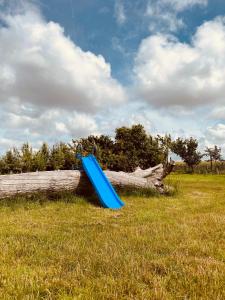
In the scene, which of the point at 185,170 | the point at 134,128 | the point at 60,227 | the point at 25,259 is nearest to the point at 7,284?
the point at 25,259

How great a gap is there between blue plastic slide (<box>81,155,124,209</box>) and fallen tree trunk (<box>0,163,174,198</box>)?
0.41m

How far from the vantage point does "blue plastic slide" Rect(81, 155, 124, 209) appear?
11.9 meters

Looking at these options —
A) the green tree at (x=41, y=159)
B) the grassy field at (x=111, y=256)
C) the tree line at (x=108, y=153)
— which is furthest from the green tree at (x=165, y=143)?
the grassy field at (x=111, y=256)

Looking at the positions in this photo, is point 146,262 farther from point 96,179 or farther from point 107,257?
point 96,179

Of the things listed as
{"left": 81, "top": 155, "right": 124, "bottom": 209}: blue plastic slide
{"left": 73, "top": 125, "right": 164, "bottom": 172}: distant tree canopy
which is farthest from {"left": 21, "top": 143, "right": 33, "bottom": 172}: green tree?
{"left": 81, "top": 155, "right": 124, "bottom": 209}: blue plastic slide

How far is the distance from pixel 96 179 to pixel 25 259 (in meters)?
8.37

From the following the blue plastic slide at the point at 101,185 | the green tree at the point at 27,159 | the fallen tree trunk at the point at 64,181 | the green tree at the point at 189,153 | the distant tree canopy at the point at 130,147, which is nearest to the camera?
the blue plastic slide at the point at 101,185

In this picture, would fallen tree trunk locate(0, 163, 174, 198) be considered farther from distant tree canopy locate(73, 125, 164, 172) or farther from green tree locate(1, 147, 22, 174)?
distant tree canopy locate(73, 125, 164, 172)

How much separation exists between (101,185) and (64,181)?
4.76ft

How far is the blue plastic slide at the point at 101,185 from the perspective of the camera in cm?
1187

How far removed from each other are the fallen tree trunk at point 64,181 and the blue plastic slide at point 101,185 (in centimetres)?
41

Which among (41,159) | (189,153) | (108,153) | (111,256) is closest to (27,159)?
(41,159)

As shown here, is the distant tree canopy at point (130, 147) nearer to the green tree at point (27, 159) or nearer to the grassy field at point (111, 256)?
the green tree at point (27, 159)

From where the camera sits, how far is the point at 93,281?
164 inches
